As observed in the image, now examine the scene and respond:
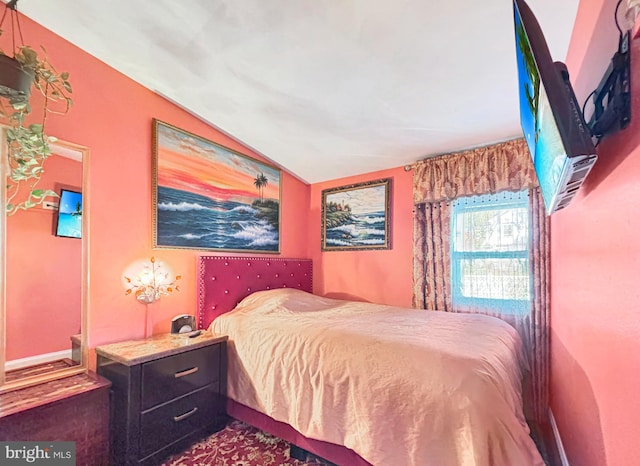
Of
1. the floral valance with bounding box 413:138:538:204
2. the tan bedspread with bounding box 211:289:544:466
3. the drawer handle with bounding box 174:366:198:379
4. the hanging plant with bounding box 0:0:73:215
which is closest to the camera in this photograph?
the tan bedspread with bounding box 211:289:544:466

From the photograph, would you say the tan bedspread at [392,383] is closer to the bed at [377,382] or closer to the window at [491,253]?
the bed at [377,382]

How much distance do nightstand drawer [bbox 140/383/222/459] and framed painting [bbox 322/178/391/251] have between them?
205 centimetres

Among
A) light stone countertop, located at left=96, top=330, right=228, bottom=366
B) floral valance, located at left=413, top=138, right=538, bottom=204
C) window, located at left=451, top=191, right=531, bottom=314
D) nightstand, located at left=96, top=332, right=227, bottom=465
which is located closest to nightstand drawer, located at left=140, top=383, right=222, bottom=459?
nightstand, located at left=96, top=332, right=227, bottom=465

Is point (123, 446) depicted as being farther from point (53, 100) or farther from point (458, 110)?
point (458, 110)

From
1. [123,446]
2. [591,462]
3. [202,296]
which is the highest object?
[202,296]

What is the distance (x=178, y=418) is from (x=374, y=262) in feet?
7.52

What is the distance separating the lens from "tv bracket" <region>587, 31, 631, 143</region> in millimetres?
793

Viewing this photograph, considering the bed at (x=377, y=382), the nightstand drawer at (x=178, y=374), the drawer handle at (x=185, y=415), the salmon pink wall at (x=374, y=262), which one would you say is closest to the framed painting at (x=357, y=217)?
the salmon pink wall at (x=374, y=262)

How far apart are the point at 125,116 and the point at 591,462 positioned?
3271 millimetres

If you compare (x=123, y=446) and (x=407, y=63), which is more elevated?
(x=407, y=63)

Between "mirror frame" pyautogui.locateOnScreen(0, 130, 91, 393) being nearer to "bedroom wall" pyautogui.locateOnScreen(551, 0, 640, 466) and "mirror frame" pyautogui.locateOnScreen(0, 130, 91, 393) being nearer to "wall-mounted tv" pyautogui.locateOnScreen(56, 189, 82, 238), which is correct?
"wall-mounted tv" pyautogui.locateOnScreen(56, 189, 82, 238)

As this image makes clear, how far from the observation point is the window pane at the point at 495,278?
249cm

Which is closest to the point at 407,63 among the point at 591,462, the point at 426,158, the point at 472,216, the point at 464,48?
the point at 464,48

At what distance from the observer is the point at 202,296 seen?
2559mm
